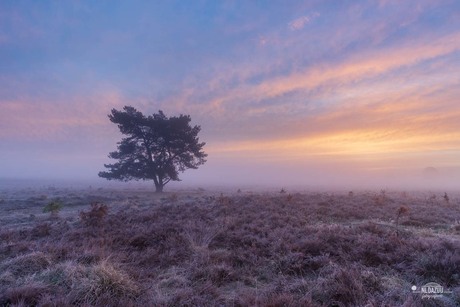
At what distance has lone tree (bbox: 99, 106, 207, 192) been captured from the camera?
4038 centimetres

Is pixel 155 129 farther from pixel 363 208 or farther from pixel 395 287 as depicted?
pixel 395 287

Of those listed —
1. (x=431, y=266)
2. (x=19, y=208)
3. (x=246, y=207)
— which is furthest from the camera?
(x=19, y=208)

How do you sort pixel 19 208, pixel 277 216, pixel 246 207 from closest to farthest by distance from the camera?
pixel 277 216
pixel 246 207
pixel 19 208

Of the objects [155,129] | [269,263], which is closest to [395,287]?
[269,263]

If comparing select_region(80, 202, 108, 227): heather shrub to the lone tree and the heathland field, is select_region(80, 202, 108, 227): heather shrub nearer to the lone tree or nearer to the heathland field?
the heathland field

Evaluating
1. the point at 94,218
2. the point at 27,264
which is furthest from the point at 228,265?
the point at 94,218

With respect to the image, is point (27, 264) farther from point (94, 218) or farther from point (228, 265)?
point (94, 218)

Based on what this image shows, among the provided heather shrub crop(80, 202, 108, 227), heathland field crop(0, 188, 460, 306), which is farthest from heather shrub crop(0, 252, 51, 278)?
heather shrub crop(80, 202, 108, 227)

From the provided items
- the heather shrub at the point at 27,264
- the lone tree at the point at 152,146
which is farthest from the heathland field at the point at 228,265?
the lone tree at the point at 152,146

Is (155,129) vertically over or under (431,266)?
over

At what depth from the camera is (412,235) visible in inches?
421

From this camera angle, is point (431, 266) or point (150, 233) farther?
point (150, 233)

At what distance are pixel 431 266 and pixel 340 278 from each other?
9.07 ft

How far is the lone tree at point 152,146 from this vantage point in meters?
40.4
